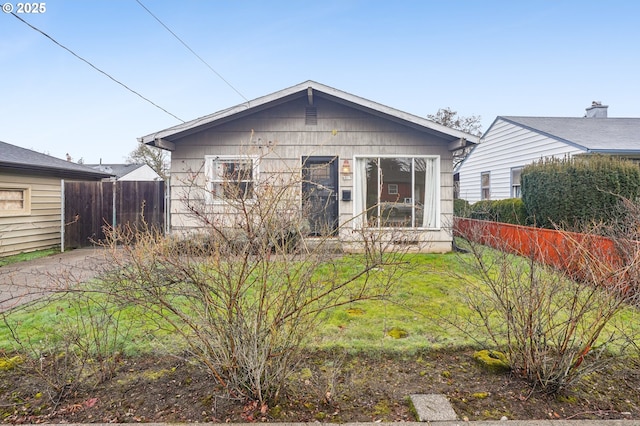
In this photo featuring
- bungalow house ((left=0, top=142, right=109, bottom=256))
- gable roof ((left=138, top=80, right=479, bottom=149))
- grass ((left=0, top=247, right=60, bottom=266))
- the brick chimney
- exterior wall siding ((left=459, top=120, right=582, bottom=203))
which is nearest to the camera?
gable roof ((left=138, top=80, right=479, bottom=149))

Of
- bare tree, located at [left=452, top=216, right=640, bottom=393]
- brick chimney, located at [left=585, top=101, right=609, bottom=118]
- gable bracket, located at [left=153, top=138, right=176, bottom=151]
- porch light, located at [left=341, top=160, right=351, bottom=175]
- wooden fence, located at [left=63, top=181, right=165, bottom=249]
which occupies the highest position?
brick chimney, located at [left=585, top=101, right=609, bottom=118]

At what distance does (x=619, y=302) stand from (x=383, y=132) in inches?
254

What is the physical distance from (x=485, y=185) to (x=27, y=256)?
1622cm

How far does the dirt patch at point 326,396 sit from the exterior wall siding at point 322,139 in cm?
559

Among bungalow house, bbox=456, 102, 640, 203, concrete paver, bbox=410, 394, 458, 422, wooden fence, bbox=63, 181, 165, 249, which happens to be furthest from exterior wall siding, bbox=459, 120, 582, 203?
wooden fence, bbox=63, 181, 165, 249

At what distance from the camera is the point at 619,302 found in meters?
2.22

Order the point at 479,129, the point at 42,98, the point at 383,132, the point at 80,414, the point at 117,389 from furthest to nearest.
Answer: the point at 479,129
the point at 42,98
the point at 383,132
the point at 117,389
the point at 80,414

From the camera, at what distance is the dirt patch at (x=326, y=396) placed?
2158mm

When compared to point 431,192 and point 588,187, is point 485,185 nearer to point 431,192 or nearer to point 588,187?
point 588,187

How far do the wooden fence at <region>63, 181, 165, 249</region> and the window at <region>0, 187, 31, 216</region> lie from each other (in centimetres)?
82

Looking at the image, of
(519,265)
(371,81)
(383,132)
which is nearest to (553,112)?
(371,81)

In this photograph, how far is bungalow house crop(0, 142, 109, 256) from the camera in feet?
27.4

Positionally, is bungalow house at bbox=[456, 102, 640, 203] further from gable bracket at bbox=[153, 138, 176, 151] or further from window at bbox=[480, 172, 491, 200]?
gable bracket at bbox=[153, 138, 176, 151]

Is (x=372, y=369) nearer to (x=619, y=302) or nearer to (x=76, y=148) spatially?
(x=619, y=302)
